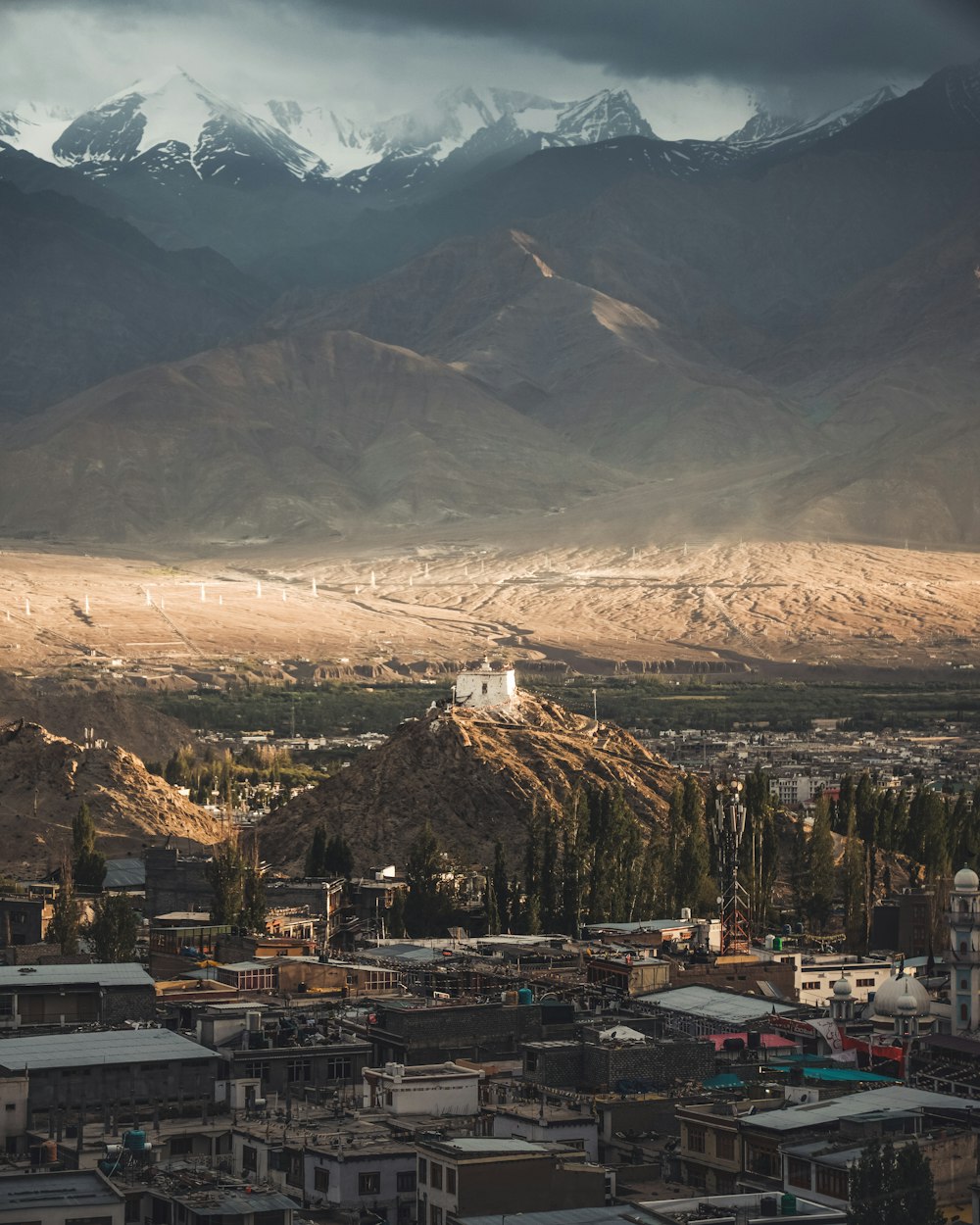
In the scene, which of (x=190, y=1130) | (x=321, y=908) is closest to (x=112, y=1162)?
(x=190, y=1130)

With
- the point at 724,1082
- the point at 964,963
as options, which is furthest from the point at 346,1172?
the point at 964,963

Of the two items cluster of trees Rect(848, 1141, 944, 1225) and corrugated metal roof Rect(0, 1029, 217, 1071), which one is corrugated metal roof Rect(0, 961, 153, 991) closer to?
corrugated metal roof Rect(0, 1029, 217, 1071)

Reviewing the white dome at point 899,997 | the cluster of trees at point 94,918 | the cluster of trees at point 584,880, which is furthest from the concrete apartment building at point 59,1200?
the cluster of trees at point 584,880

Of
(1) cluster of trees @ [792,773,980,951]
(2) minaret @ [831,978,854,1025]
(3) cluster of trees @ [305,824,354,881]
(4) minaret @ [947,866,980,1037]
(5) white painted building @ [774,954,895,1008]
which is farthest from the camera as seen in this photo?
(3) cluster of trees @ [305,824,354,881]

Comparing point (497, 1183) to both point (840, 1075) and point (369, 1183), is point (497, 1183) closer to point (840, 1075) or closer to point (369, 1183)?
point (369, 1183)

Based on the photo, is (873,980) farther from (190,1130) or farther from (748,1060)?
(190,1130)

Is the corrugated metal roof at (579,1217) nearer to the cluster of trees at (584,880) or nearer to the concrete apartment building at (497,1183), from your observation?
the concrete apartment building at (497,1183)

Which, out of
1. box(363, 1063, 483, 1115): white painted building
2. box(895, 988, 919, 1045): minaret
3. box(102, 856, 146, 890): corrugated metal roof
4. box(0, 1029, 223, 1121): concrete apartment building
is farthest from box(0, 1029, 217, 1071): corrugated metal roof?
box(102, 856, 146, 890): corrugated metal roof
